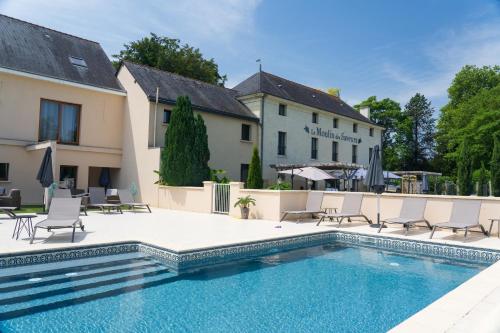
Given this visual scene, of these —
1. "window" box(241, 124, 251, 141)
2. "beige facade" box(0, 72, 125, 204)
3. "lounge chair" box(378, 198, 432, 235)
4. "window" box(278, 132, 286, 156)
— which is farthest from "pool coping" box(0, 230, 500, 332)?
"window" box(278, 132, 286, 156)

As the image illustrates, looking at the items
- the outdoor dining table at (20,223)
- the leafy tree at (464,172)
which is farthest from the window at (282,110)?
the outdoor dining table at (20,223)

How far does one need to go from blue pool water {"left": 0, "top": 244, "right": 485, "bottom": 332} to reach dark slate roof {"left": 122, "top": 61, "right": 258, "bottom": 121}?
568 inches

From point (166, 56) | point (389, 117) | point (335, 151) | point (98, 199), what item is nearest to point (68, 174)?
point (98, 199)

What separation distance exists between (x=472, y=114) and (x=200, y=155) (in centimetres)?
2860

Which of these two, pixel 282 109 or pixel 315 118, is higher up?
pixel 282 109

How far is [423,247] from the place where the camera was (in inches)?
363

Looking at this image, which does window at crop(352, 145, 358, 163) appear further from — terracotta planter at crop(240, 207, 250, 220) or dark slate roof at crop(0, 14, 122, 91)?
terracotta planter at crop(240, 207, 250, 220)

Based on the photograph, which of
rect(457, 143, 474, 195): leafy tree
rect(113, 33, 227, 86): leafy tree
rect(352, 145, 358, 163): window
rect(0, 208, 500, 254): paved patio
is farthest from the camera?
rect(113, 33, 227, 86): leafy tree

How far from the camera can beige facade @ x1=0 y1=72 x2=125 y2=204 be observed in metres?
17.9

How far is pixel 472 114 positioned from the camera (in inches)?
1357

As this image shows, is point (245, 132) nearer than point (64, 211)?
No

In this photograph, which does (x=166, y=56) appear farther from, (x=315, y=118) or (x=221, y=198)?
(x=221, y=198)

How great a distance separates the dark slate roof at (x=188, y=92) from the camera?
2114 cm

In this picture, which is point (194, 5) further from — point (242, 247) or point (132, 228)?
point (242, 247)
